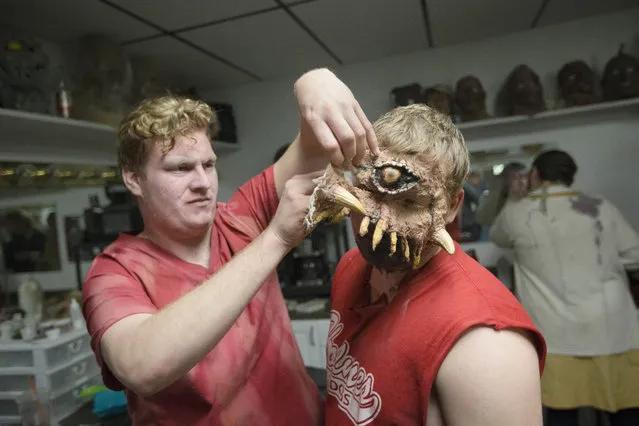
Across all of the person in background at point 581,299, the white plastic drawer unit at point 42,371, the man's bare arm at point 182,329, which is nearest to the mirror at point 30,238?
the white plastic drawer unit at point 42,371

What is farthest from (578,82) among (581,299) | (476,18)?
(581,299)

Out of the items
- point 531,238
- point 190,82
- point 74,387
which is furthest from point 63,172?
point 531,238

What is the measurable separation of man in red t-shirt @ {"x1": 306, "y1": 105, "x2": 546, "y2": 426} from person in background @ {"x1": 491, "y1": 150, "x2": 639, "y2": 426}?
1.62 meters

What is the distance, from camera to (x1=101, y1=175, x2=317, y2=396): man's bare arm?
580 millimetres

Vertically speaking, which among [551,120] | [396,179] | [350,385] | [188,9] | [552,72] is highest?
[188,9]

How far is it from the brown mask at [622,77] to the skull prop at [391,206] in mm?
2486

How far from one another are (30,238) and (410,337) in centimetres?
196

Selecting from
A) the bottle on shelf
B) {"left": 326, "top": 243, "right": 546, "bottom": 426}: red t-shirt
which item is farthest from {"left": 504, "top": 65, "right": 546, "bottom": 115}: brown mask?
the bottle on shelf

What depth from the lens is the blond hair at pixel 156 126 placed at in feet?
2.80

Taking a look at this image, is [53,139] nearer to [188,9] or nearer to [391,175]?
[188,9]

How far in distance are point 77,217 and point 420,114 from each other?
2.02 m

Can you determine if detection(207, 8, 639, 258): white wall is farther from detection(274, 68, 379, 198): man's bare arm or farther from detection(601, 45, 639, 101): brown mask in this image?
detection(274, 68, 379, 198): man's bare arm

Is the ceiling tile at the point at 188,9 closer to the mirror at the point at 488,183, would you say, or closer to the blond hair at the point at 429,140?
the blond hair at the point at 429,140

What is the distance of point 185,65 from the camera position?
275 centimetres
